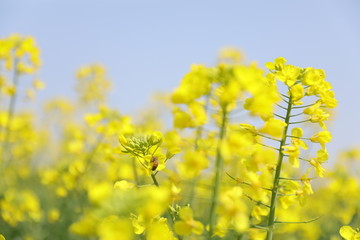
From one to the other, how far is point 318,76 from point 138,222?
1229 millimetres

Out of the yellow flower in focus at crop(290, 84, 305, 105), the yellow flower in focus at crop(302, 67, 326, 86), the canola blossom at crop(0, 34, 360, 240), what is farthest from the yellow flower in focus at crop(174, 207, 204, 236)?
the yellow flower in focus at crop(302, 67, 326, 86)

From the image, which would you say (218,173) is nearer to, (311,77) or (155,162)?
(155,162)

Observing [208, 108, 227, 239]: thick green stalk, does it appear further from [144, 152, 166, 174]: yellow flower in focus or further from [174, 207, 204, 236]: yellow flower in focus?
[144, 152, 166, 174]: yellow flower in focus

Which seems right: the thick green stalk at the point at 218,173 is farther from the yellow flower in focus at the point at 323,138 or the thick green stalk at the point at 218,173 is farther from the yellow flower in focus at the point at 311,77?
the yellow flower in focus at the point at 323,138

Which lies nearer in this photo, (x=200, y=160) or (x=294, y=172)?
(x=200, y=160)

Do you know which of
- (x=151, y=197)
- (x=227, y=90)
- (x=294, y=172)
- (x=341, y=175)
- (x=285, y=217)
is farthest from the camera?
(x=341, y=175)

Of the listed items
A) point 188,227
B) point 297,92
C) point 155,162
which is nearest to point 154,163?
point 155,162

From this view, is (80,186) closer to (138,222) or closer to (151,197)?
(138,222)

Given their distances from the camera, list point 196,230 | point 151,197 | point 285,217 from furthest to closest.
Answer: point 285,217
point 196,230
point 151,197

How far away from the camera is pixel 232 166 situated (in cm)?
547

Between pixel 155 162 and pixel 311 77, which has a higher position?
pixel 311 77

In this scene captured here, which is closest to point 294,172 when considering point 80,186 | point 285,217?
point 285,217

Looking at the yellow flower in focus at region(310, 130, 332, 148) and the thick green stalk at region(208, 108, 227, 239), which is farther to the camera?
the yellow flower in focus at region(310, 130, 332, 148)

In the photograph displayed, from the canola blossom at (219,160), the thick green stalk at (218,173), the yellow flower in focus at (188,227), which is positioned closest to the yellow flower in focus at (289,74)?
the canola blossom at (219,160)
